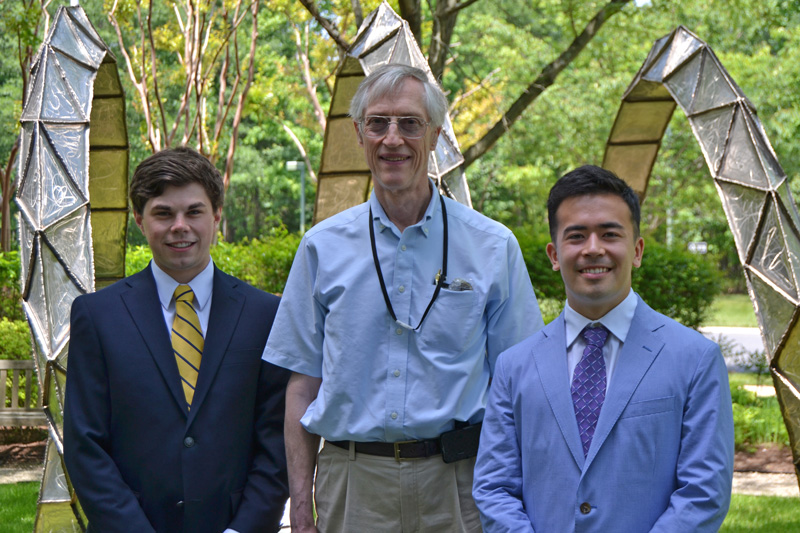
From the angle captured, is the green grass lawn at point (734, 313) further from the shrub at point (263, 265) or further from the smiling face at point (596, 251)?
the smiling face at point (596, 251)

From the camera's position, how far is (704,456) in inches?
86.4

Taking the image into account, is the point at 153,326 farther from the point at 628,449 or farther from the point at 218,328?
the point at 628,449

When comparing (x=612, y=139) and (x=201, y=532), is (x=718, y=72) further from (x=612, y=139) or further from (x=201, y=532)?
(x=201, y=532)

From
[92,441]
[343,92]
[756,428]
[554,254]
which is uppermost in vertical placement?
[343,92]

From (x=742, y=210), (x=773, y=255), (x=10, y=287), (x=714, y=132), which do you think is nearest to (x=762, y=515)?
(x=773, y=255)

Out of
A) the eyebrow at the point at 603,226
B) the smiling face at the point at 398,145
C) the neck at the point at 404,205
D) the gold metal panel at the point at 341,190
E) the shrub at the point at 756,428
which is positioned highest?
the gold metal panel at the point at 341,190

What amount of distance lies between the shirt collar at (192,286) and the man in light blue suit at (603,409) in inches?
42.5

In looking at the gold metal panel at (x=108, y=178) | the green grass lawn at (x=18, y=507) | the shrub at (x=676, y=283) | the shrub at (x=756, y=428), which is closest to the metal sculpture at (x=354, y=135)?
the gold metal panel at (x=108, y=178)

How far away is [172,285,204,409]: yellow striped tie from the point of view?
2.84 meters

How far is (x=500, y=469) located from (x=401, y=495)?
42 cm

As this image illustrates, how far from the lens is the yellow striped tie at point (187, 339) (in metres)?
2.84

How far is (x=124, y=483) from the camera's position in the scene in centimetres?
269

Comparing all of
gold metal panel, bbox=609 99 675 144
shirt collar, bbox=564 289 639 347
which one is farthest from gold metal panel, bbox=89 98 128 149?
shirt collar, bbox=564 289 639 347

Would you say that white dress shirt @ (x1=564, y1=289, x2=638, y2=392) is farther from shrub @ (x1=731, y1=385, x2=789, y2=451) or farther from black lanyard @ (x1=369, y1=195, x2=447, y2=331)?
shrub @ (x1=731, y1=385, x2=789, y2=451)
